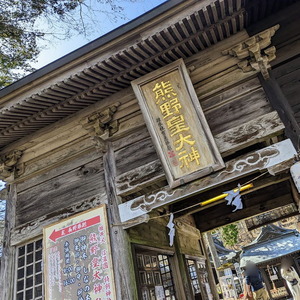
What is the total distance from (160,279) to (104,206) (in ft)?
7.99

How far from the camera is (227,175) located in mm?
3945

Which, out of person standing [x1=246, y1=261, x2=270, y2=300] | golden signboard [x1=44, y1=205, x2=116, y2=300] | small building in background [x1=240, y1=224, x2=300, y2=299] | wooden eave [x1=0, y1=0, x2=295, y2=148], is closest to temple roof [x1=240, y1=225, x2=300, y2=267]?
small building in background [x1=240, y1=224, x2=300, y2=299]

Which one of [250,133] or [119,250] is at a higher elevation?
[250,133]

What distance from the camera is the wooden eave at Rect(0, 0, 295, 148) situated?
160 inches

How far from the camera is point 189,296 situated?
638 cm

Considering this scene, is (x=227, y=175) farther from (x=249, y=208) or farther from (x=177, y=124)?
(x=249, y=208)

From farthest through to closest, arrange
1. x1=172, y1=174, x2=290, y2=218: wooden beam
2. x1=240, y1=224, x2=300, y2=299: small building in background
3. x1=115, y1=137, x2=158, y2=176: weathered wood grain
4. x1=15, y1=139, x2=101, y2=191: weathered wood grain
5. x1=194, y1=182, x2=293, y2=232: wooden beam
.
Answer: x1=240, y1=224, x2=300, y2=299: small building in background, x1=194, y1=182, x2=293, y2=232: wooden beam, x1=172, y1=174, x2=290, y2=218: wooden beam, x1=15, y1=139, x2=101, y2=191: weathered wood grain, x1=115, y1=137, x2=158, y2=176: weathered wood grain

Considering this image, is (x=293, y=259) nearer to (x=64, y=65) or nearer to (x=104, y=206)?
(x=104, y=206)

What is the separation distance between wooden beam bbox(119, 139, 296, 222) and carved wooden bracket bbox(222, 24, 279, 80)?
53.1 inches

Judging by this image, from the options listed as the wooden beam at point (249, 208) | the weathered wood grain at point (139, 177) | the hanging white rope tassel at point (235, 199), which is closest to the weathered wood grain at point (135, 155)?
the weathered wood grain at point (139, 177)

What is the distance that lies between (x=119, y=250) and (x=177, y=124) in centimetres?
228

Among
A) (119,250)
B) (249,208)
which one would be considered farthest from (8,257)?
(249,208)

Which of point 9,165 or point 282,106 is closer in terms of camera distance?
point 282,106

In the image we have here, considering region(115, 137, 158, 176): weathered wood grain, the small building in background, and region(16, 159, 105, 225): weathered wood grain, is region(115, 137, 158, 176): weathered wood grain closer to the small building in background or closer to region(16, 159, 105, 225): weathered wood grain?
region(16, 159, 105, 225): weathered wood grain
